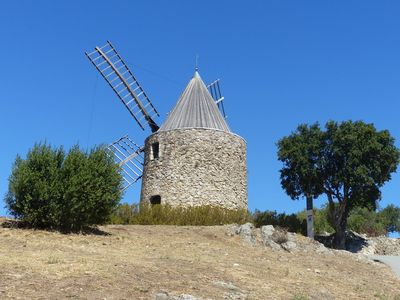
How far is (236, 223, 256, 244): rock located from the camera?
21.1 m

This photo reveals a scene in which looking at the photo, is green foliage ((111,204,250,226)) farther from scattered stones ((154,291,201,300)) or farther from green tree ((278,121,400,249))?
scattered stones ((154,291,201,300))

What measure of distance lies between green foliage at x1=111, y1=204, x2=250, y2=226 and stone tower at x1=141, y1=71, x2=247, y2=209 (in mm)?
2214

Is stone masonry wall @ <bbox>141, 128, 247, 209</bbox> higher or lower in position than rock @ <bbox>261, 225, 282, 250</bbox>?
higher

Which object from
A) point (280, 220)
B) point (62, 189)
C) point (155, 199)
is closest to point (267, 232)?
point (280, 220)

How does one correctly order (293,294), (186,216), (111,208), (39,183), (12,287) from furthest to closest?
(186,216), (111,208), (39,183), (293,294), (12,287)

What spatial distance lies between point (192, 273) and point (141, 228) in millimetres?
9145

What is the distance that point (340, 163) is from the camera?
29.2m

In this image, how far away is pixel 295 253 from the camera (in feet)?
66.3

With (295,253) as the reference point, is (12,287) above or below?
below

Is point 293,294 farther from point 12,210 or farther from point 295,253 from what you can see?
point 12,210

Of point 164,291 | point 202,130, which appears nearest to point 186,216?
point 202,130

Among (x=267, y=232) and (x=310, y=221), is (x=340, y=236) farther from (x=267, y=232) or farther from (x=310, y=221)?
(x=267, y=232)

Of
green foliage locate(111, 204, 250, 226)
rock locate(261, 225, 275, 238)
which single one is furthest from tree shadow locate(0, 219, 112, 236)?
rock locate(261, 225, 275, 238)

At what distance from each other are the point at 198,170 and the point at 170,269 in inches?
632
